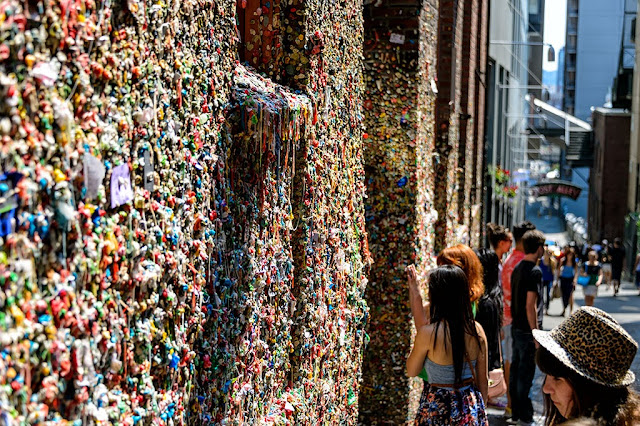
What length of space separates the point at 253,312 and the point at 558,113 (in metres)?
46.1

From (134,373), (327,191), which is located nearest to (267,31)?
(327,191)

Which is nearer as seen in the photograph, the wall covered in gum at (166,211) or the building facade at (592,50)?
the wall covered in gum at (166,211)

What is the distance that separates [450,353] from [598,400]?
7.50ft

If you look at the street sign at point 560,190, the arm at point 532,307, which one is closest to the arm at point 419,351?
the arm at point 532,307

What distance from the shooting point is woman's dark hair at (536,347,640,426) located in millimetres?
2520

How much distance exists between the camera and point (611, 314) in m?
17.8

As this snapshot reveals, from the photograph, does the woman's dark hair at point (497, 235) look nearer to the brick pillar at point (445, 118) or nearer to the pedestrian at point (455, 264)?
the brick pillar at point (445, 118)

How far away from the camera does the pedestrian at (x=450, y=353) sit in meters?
4.86

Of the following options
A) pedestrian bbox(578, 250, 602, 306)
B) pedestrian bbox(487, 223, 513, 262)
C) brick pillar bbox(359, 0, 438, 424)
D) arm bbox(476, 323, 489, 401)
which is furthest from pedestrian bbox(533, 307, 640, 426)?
pedestrian bbox(578, 250, 602, 306)

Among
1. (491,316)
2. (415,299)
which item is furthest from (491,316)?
(415,299)

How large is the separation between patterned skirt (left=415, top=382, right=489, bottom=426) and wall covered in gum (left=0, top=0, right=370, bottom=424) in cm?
56

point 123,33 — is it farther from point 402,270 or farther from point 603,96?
point 603,96

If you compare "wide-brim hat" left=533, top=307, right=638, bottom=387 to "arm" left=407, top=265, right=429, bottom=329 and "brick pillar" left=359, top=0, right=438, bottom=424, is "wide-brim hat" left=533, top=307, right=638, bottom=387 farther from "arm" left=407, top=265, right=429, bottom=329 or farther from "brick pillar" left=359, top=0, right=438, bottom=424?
"brick pillar" left=359, top=0, right=438, bottom=424

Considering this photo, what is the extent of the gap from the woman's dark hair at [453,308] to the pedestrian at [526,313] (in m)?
3.26
